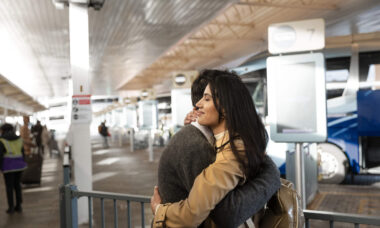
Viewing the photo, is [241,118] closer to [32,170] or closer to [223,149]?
[223,149]

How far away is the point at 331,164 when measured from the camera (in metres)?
9.82

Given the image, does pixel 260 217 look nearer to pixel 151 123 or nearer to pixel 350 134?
pixel 350 134

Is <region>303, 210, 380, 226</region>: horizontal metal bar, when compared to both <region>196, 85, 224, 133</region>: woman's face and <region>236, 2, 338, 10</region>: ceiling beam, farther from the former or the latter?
<region>236, 2, 338, 10</region>: ceiling beam

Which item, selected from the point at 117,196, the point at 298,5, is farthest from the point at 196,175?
the point at 298,5

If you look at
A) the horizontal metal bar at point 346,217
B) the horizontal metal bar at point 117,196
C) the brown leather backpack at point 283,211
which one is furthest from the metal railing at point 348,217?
the horizontal metal bar at point 117,196

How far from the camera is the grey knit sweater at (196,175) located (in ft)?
5.39

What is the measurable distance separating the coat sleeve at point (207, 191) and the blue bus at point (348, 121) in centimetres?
787

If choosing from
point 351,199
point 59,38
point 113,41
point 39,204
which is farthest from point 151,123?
point 351,199

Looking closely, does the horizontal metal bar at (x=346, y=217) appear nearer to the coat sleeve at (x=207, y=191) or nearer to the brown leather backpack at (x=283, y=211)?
the brown leather backpack at (x=283, y=211)

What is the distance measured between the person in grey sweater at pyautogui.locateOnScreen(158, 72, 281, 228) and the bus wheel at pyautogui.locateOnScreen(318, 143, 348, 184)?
8556mm

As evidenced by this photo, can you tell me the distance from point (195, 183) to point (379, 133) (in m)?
8.76

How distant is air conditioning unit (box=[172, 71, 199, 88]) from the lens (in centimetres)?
1238

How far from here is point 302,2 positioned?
49.6 feet

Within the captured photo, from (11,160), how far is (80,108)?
193cm
